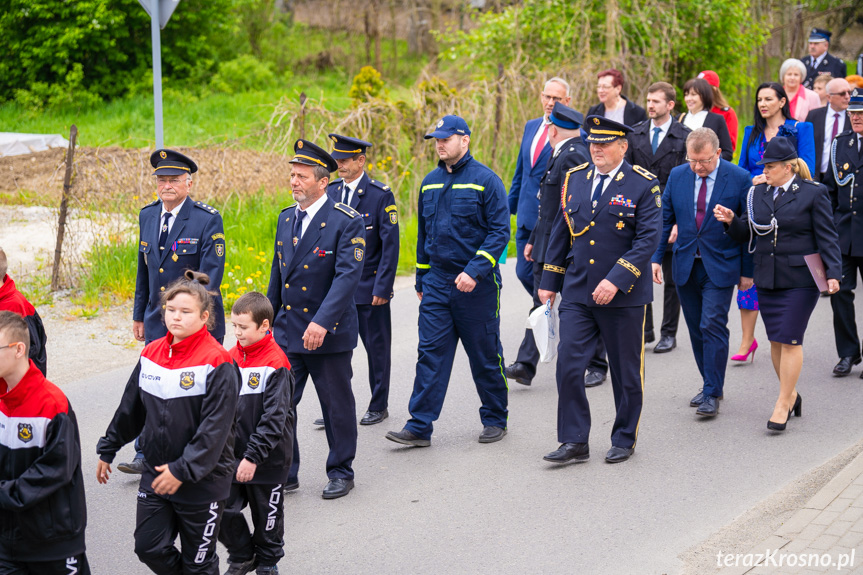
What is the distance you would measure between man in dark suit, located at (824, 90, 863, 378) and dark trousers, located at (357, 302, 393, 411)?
3.71 metres

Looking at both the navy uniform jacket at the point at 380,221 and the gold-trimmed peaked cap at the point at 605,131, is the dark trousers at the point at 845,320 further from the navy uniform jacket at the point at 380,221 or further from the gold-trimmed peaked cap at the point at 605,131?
the navy uniform jacket at the point at 380,221

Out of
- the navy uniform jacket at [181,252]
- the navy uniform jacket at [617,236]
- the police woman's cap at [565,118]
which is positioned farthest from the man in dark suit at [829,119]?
the navy uniform jacket at [181,252]

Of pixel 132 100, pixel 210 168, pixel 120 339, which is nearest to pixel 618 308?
pixel 120 339

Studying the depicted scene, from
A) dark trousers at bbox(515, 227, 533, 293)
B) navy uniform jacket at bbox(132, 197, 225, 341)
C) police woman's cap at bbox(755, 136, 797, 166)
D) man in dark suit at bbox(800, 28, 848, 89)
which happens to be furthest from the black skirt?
man in dark suit at bbox(800, 28, 848, 89)

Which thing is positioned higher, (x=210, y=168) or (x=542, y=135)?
(x=542, y=135)

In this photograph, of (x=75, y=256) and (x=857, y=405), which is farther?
(x=75, y=256)

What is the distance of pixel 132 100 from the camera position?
84.0 ft

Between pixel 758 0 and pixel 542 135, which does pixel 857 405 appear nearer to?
pixel 542 135

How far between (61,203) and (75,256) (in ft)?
2.01

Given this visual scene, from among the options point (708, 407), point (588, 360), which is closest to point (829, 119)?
point (708, 407)

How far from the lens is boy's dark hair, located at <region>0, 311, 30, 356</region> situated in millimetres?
3736

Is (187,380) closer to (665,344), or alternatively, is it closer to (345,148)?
(345,148)

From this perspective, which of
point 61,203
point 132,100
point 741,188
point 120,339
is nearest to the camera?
point 741,188

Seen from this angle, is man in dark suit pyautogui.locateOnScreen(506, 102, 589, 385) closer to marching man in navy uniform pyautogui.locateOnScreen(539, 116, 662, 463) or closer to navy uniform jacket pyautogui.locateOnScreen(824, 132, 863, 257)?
marching man in navy uniform pyautogui.locateOnScreen(539, 116, 662, 463)
